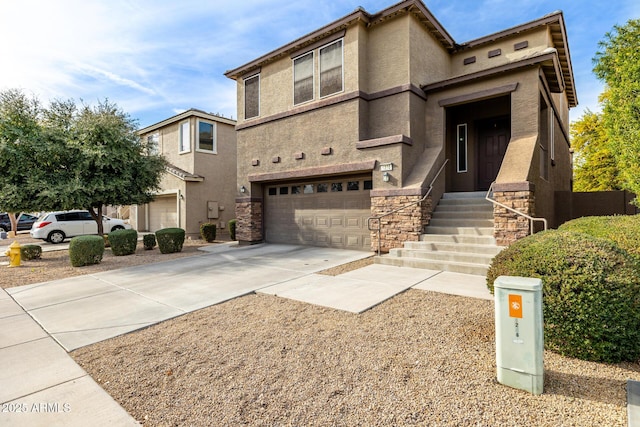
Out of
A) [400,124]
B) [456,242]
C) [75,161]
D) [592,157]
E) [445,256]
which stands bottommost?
[445,256]

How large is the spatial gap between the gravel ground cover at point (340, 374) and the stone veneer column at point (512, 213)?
127 inches

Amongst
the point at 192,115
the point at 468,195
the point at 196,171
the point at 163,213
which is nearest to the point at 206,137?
the point at 192,115

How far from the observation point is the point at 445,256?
7273mm

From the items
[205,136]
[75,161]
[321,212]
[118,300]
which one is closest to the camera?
[118,300]

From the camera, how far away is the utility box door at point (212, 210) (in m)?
16.1

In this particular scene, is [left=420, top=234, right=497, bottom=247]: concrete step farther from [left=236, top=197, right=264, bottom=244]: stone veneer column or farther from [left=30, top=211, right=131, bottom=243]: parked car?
[left=30, top=211, right=131, bottom=243]: parked car

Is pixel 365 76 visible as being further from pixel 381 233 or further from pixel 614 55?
pixel 614 55

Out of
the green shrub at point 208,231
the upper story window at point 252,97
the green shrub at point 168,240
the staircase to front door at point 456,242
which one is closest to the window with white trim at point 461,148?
the staircase to front door at point 456,242

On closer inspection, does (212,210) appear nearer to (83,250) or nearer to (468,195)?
(83,250)

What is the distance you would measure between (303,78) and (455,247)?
7.44m

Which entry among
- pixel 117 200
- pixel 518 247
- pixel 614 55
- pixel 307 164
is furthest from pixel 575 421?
pixel 117 200

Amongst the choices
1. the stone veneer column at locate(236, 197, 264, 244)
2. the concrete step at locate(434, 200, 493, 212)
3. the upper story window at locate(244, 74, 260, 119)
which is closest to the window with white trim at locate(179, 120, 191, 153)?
the upper story window at locate(244, 74, 260, 119)

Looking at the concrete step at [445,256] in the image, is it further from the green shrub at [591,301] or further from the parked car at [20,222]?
the parked car at [20,222]

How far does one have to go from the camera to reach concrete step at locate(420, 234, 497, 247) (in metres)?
7.39
